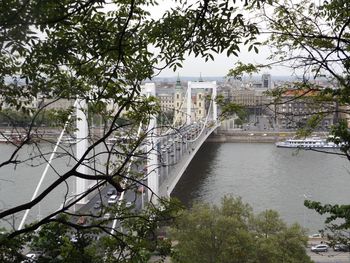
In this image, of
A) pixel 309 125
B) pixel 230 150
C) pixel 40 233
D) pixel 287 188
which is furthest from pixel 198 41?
pixel 230 150

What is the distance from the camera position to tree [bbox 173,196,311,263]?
12.0 feet

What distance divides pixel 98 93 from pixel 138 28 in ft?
0.54

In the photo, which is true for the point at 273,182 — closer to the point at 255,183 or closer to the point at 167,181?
the point at 255,183

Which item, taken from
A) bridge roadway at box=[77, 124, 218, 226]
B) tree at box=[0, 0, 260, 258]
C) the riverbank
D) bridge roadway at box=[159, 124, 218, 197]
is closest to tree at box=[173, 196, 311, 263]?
bridge roadway at box=[77, 124, 218, 226]

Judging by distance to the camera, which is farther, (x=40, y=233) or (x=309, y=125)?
(x=309, y=125)

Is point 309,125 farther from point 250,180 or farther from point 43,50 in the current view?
point 250,180

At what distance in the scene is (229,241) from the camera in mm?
3697

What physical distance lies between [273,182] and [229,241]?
516 centimetres

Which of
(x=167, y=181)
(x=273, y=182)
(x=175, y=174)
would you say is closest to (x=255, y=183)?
(x=273, y=182)

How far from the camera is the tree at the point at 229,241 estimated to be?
3668mm

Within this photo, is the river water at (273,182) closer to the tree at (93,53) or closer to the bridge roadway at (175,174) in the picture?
the bridge roadway at (175,174)

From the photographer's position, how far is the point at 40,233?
1.17 m

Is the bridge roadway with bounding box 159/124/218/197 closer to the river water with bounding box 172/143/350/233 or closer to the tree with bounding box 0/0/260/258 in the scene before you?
the river water with bounding box 172/143/350/233

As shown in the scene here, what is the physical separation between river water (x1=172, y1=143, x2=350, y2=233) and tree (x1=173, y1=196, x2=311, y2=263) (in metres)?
1.58
